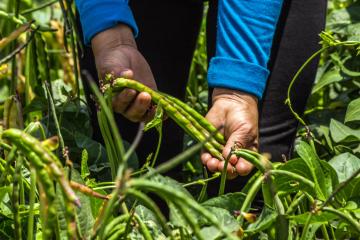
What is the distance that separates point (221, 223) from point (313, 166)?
0.19m

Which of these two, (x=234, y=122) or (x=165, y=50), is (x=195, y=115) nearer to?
(x=234, y=122)

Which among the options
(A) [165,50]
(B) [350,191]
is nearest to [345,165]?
(B) [350,191]

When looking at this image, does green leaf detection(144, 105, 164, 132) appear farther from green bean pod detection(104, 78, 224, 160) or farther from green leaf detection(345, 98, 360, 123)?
green leaf detection(345, 98, 360, 123)

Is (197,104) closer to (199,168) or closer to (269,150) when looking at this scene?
(199,168)

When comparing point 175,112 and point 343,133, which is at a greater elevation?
point 175,112

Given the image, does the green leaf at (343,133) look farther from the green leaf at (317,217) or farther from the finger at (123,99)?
the green leaf at (317,217)

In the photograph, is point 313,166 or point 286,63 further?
point 286,63

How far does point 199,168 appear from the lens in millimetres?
1678

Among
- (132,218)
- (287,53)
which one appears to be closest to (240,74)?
(287,53)

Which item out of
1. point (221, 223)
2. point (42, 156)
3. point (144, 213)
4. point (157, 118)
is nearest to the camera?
point (42, 156)

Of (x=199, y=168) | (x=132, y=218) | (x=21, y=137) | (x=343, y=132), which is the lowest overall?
(x=199, y=168)

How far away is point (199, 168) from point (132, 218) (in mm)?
880

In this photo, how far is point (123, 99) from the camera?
116 centimetres

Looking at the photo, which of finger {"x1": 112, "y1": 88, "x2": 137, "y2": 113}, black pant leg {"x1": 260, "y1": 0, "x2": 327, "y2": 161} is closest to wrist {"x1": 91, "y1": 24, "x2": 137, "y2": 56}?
finger {"x1": 112, "y1": 88, "x2": 137, "y2": 113}
